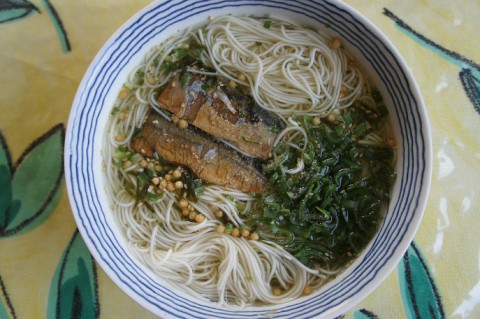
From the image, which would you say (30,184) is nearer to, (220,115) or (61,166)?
(61,166)

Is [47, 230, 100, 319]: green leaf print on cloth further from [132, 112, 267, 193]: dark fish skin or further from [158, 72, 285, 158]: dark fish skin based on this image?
[158, 72, 285, 158]: dark fish skin

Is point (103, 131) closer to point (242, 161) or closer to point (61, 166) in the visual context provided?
point (61, 166)

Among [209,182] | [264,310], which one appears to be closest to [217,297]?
[264,310]

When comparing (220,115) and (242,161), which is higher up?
(220,115)

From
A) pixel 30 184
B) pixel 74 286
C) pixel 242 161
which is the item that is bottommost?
pixel 74 286

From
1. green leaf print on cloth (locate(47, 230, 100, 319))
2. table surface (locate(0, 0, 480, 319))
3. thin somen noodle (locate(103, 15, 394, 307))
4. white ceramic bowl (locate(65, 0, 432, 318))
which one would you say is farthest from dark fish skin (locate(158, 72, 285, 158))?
green leaf print on cloth (locate(47, 230, 100, 319))

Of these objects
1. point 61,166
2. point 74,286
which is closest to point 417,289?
point 74,286

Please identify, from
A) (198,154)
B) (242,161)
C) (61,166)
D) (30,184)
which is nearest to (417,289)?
(242,161)

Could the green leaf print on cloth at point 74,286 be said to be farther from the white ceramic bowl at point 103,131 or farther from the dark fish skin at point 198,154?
the dark fish skin at point 198,154
